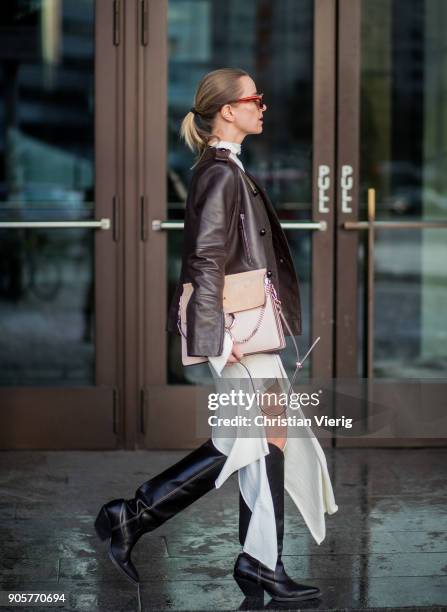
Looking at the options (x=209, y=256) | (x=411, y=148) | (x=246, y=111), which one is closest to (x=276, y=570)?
(x=209, y=256)

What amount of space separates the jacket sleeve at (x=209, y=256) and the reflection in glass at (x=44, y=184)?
4.44 metres

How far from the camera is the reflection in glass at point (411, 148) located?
8.07 meters

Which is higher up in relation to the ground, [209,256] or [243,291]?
[209,256]

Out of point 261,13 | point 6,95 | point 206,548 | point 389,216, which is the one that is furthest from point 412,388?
point 261,13

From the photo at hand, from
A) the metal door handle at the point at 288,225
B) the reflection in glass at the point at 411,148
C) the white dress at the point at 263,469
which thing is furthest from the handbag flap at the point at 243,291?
the reflection in glass at the point at 411,148

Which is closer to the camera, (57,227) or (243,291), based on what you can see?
(243,291)

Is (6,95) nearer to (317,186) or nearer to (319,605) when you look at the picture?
(317,186)

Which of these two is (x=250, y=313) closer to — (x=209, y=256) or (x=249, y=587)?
(x=209, y=256)

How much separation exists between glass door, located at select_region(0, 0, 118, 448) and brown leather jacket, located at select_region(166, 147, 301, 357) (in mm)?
2217

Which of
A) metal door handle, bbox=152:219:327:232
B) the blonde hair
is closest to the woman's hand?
the blonde hair

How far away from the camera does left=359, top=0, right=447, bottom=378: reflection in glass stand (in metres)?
8.07

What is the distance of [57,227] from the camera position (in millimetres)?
6340

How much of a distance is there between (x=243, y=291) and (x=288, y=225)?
92.0 inches

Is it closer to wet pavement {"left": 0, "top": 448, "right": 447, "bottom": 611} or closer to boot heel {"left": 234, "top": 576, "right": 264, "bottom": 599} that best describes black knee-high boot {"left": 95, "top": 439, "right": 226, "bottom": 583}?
wet pavement {"left": 0, "top": 448, "right": 447, "bottom": 611}
